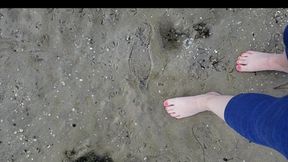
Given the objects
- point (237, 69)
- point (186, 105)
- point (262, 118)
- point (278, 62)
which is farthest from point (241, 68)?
point (262, 118)

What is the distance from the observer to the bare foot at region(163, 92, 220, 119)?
2.30m

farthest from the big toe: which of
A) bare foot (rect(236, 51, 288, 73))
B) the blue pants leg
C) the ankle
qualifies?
the blue pants leg

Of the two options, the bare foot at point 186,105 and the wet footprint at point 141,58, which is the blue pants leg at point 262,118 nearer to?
the bare foot at point 186,105

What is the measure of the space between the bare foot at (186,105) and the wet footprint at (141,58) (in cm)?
16

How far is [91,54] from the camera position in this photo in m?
2.32

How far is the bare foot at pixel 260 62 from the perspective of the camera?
2.31m

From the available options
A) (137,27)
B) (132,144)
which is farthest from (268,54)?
(132,144)

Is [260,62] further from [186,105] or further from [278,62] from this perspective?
[186,105]

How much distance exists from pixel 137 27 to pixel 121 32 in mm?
82

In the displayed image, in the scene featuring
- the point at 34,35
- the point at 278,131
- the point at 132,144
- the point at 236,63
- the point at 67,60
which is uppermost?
the point at 34,35

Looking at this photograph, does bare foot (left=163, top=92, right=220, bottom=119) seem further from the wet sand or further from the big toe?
the big toe

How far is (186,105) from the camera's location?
7.64ft

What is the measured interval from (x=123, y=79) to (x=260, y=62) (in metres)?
0.67

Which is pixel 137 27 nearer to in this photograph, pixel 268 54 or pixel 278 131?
pixel 268 54
